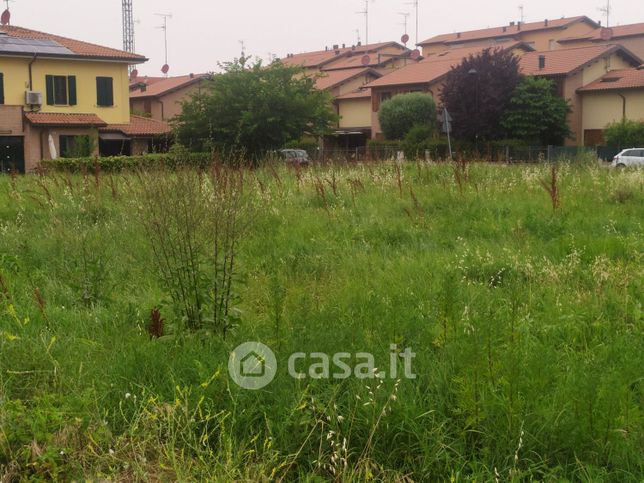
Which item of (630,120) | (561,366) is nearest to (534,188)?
(561,366)

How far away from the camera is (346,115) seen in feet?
197

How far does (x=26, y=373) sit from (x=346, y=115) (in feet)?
185

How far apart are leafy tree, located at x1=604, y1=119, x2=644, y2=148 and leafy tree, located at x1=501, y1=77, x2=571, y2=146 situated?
3.14 meters

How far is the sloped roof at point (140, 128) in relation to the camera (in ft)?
136

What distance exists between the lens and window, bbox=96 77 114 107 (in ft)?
134

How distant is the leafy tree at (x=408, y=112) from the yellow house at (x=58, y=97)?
15535 mm

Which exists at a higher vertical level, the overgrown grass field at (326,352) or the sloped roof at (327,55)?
the sloped roof at (327,55)

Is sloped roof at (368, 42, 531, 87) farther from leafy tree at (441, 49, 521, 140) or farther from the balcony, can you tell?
the balcony

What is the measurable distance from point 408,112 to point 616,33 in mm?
30643

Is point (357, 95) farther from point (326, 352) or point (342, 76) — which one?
point (326, 352)

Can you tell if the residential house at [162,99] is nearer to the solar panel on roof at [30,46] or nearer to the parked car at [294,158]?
the solar panel on roof at [30,46]

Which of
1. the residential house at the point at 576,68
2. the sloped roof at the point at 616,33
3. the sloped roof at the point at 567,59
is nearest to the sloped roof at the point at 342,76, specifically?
the sloped roof at the point at 567,59

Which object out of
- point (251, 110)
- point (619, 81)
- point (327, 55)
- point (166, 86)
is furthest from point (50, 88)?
point (327, 55)

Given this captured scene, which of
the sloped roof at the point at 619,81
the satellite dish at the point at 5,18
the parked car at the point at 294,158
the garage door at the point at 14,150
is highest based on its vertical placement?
the satellite dish at the point at 5,18
